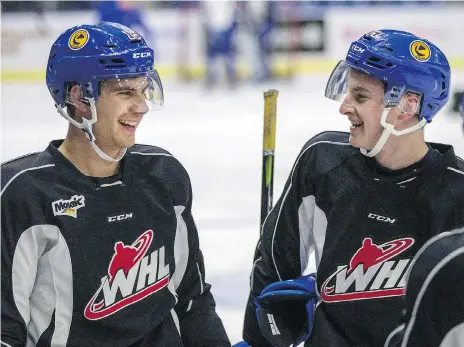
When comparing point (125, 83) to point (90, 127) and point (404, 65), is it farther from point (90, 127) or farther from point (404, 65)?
point (404, 65)

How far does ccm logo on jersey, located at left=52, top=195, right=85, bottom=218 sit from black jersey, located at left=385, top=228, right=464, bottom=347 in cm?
102

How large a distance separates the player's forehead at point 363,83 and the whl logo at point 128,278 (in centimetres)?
59

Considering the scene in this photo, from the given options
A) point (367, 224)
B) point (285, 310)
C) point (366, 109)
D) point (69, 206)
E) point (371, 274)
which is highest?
point (366, 109)

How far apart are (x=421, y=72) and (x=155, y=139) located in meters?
4.93

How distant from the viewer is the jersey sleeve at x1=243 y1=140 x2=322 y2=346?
2.23 meters

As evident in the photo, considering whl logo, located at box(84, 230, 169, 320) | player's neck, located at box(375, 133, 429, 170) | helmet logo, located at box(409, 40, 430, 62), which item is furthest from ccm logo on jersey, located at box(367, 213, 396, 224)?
whl logo, located at box(84, 230, 169, 320)

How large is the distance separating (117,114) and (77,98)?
0.32 ft

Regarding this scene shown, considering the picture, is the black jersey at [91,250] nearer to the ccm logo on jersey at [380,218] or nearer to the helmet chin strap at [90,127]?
the helmet chin strap at [90,127]

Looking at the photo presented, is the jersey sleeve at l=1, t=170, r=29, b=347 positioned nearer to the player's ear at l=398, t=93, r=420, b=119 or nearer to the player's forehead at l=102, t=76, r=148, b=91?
the player's forehead at l=102, t=76, r=148, b=91

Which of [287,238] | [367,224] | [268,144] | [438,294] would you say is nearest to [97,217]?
[287,238]

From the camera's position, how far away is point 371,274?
2115 millimetres

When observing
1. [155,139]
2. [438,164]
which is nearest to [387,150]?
[438,164]

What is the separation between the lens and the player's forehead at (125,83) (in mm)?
2039

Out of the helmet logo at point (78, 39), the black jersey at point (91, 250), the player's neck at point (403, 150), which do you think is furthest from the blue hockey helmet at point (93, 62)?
the player's neck at point (403, 150)
